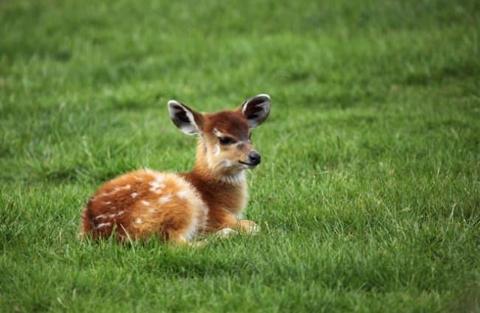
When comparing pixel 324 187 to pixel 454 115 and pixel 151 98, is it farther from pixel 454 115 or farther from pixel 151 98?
pixel 151 98

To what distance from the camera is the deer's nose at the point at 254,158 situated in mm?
7227

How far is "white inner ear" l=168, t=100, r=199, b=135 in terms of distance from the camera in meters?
7.50

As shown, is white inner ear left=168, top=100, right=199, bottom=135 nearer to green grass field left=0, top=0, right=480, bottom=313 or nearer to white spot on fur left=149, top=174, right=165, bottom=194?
white spot on fur left=149, top=174, right=165, bottom=194

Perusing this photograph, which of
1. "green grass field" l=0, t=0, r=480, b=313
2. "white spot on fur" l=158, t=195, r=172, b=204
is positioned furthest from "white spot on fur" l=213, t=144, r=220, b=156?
"white spot on fur" l=158, t=195, r=172, b=204

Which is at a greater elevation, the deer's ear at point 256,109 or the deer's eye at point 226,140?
the deer's ear at point 256,109

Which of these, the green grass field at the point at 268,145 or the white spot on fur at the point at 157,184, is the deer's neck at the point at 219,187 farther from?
the white spot on fur at the point at 157,184

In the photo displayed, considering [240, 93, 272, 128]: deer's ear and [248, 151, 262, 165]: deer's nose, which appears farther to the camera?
[240, 93, 272, 128]: deer's ear

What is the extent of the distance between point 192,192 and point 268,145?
2.98m

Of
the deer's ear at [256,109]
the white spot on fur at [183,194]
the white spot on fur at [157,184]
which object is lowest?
the white spot on fur at [183,194]

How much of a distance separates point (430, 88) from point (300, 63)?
2043mm

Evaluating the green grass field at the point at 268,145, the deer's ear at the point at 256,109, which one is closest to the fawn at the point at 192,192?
the deer's ear at the point at 256,109

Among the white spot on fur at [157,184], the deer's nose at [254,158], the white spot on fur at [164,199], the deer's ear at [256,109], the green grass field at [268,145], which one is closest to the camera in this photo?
the green grass field at [268,145]

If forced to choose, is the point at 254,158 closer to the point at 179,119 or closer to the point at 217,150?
the point at 217,150

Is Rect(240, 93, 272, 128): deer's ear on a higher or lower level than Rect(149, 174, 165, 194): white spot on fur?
higher
